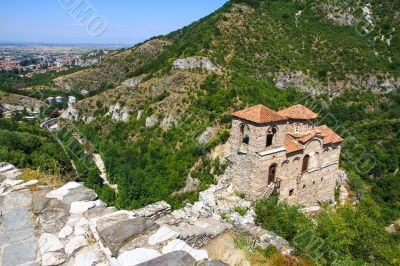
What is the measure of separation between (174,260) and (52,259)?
1.68 meters

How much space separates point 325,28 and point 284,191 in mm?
53089

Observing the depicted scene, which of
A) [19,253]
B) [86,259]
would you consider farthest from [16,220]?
[86,259]

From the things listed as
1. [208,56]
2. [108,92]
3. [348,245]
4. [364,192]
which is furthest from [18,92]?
[348,245]

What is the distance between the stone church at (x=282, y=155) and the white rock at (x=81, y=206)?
42.9 ft

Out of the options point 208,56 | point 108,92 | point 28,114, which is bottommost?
point 28,114

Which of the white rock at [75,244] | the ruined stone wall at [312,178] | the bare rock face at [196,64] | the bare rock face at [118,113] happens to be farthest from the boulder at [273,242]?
the bare rock face at [118,113]

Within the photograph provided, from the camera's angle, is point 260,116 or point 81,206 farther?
point 260,116

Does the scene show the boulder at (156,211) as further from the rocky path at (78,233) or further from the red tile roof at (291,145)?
the red tile roof at (291,145)

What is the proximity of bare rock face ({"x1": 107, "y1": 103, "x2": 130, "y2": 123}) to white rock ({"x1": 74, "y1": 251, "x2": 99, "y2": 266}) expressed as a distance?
1758 inches

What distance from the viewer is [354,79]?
2143 inches

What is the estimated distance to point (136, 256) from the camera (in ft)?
14.3

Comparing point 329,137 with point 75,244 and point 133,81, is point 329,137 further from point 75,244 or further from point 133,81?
point 133,81

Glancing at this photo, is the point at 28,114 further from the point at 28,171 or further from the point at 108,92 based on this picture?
the point at 28,171

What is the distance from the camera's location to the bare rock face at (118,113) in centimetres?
4862
